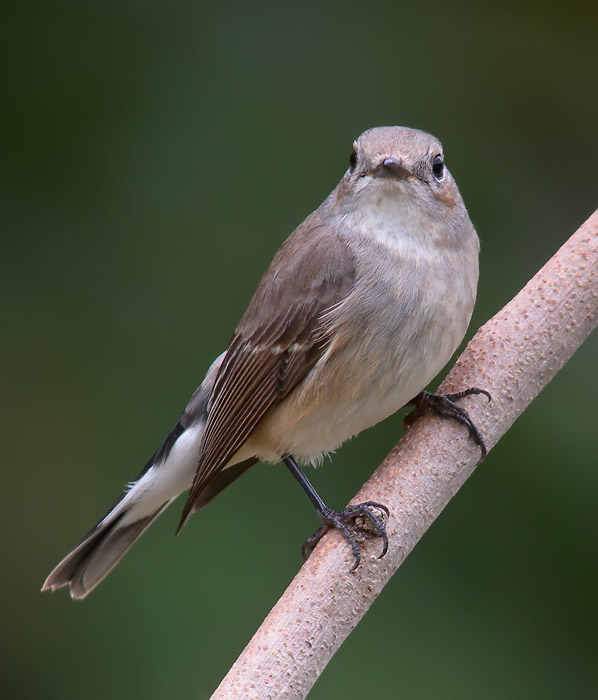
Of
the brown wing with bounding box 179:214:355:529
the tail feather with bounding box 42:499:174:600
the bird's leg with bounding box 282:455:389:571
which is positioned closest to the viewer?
the bird's leg with bounding box 282:455:389:571

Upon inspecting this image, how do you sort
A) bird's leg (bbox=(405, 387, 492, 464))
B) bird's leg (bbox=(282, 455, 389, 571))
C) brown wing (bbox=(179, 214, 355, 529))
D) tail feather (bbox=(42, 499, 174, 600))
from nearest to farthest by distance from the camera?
bird's leg (bbox=(282, 455, 389, 571))
bird's leg (bbox=(405, 387, 492, 464))
brown wing (bbox=(179, 214, 355, 529))
tail feather (bbox=(42, 499, 174, 600))

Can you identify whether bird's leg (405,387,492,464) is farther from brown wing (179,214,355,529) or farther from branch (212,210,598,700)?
brown wing (179,214,355,529)

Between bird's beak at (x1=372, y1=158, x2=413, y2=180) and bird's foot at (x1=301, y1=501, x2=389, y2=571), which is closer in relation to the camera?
bird's foot at (x1=301, y1=501, x2=389, y2=571)

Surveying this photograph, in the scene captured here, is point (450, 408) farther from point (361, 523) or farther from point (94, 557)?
point (94, 557)

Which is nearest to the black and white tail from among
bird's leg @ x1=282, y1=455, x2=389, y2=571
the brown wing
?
the brown wing

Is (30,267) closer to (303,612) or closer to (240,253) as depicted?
(240,253)

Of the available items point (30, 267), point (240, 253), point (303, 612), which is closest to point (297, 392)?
point (303, 612)

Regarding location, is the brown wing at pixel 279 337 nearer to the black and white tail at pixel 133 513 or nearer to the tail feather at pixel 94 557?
the black and white tail at pixel 133 513
